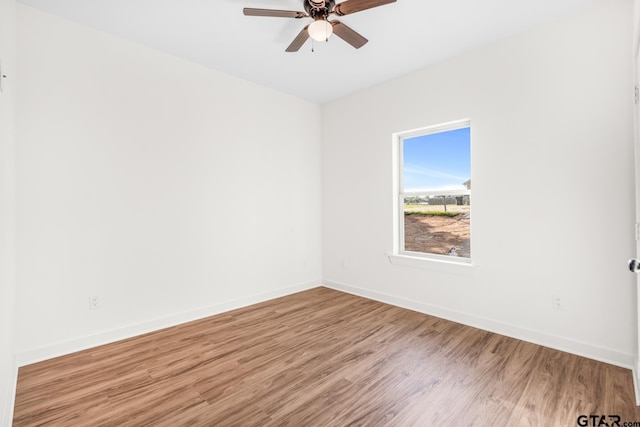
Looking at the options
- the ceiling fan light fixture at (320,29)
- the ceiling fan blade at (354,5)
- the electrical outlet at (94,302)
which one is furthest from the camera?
the electrical outlet at (94,302)

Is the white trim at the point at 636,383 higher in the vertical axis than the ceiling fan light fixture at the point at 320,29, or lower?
lower

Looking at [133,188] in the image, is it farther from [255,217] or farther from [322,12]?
[322,12]

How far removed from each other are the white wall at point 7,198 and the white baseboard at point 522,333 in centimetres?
338

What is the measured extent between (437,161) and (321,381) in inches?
106

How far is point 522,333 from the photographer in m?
2.70

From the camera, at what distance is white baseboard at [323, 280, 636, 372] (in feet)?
7.46

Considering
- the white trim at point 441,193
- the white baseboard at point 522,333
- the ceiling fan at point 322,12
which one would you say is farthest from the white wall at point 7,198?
the white trim at point 441,193

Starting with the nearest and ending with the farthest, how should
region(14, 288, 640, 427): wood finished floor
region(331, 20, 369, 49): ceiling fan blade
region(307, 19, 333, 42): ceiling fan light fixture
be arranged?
1. region(14, 288, 640, 427): wood finished floor
2. region(307, 19, 333, 42): ceiling fan light fixture
3. region(331, 20, 369, 49): ceiling fan blade

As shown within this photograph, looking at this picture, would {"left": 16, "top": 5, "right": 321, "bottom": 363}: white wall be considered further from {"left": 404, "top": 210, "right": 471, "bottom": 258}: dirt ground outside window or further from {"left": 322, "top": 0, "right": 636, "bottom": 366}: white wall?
{"left": 322, "top": 0, "right": 636, "bottom": 366}: white wall

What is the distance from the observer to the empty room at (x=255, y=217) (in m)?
1.96

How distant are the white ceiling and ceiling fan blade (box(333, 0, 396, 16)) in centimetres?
40

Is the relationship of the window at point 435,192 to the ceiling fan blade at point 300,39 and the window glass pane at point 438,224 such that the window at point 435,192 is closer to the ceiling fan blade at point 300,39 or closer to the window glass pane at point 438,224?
the window glass pane at point 438,224

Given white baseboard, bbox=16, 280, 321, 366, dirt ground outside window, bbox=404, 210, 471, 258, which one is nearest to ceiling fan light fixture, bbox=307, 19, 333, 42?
dirt ground outside window, bbox=404, 210, 471, 258

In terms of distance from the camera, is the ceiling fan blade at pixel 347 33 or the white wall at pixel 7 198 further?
the ceiling fan blade at pixel 347 33
